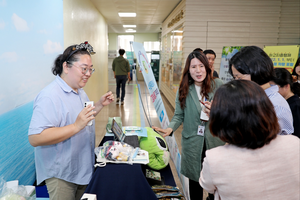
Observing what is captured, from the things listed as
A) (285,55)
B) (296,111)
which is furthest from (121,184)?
(285,55)

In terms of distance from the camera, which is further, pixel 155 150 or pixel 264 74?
pixel 155 150

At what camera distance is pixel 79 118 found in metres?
1.31

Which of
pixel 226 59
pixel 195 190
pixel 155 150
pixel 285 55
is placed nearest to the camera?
pixel 195 190

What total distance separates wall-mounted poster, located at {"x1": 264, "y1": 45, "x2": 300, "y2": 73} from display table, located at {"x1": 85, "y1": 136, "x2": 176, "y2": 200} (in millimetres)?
4689

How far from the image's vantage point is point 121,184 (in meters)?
1.42

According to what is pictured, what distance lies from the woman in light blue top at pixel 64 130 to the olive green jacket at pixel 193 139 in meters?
0.91

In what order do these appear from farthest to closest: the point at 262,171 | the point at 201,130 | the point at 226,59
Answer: the point at 226,59
the point at 201,130
the point at 262,171

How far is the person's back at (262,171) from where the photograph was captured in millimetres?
820

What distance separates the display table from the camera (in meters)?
1.41

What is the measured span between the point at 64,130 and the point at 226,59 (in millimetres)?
4944

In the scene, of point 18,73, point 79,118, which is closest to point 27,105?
point 18,73

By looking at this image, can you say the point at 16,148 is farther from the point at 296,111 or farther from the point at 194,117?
the point at 296,111

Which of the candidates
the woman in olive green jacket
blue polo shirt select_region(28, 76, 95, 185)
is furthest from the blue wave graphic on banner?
the woman in olive green jacket

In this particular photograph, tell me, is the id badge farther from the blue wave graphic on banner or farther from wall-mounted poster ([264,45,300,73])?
wall-mounted poster ([264,45,300,73])
